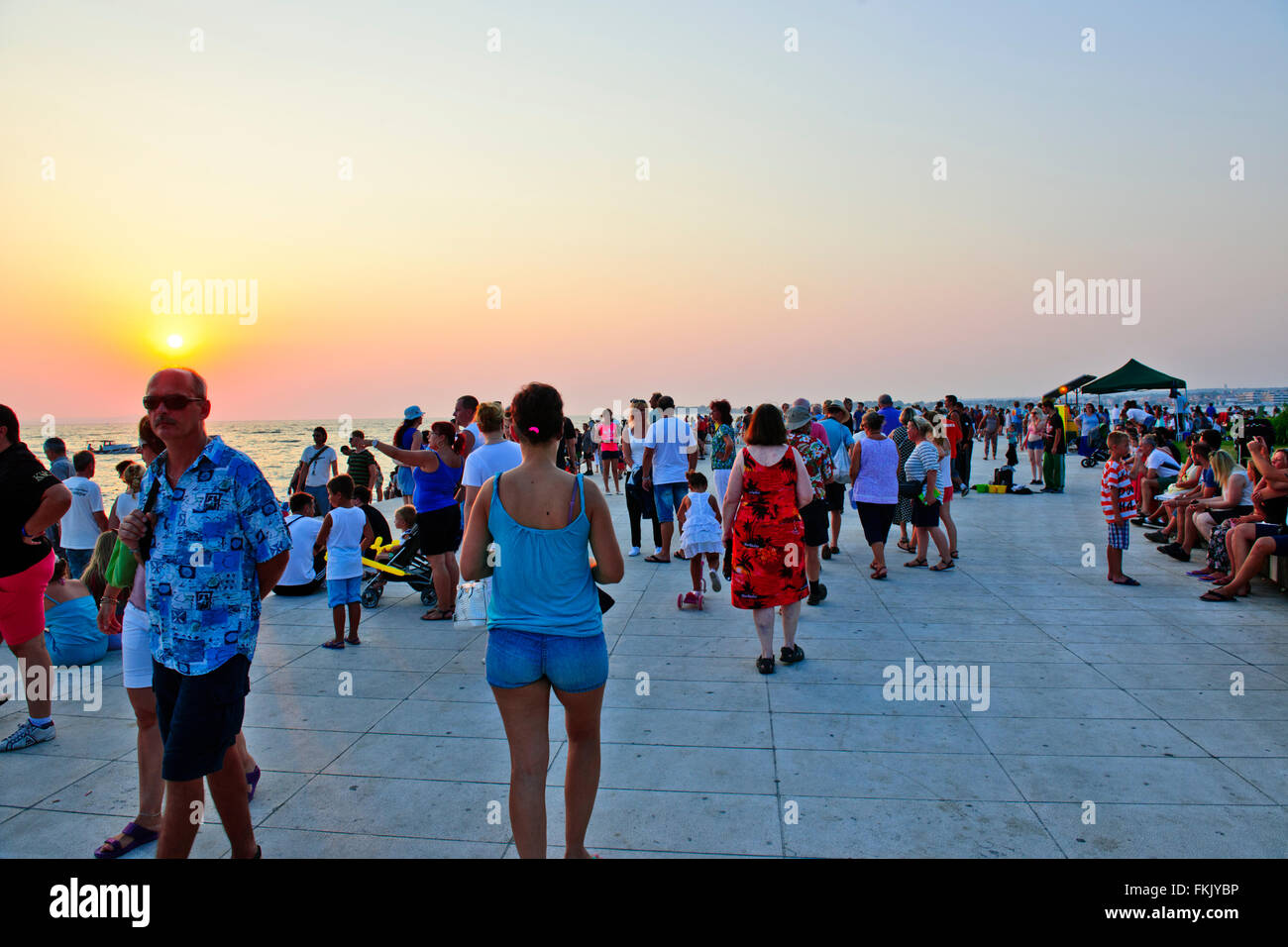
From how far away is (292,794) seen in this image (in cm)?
346

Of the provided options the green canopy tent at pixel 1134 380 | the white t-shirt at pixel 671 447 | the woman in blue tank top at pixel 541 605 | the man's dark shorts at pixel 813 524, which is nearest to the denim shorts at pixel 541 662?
→ the woman in blue tank top at pixel 541 605

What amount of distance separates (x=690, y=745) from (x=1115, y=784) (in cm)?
201

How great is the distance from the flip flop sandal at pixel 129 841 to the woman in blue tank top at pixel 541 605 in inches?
65.7

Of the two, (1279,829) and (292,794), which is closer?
(1279,829)

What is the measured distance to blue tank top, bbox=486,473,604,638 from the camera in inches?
102

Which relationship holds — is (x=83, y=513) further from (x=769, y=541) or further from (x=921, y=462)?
(x=921, y=462)

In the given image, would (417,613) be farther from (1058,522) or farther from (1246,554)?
(1058,522)

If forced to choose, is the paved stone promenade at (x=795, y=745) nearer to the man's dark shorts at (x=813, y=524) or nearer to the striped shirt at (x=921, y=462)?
the man's dark shorts at (x=813, y=524)

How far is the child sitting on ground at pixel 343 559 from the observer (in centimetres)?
580

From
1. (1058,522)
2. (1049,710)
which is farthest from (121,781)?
(1058,522)

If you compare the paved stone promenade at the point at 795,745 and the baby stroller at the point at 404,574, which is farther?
the baby stroller at the point at 404,574

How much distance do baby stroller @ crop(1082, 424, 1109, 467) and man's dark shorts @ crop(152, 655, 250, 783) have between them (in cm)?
2290

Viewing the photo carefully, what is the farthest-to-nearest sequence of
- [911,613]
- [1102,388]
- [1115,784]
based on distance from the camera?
[1102,388] < [911,613] < [1115,784]
